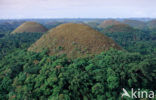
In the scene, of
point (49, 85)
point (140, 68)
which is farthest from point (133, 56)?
point (49, 85)

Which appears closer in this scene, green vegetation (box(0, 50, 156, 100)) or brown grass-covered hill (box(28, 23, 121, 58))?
green vegetation (box(0, 50, 156, 100))

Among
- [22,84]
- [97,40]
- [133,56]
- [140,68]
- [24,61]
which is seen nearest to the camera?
[140,68]

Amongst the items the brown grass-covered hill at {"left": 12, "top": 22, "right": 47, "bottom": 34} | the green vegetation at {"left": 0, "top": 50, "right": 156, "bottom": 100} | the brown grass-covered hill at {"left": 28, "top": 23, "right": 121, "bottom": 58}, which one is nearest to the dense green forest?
the green vegetation at {"left": 0, "top": 50, "right": 156, "bottom": 100}

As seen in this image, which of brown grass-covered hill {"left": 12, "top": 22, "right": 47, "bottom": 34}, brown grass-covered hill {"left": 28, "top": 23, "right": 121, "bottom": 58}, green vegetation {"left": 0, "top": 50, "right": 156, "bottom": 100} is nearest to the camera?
green vegetation {"left": 0, "top": 50, "right": 156, "bottom": 100}

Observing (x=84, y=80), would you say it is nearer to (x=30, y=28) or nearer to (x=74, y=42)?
(x=74, y=42)

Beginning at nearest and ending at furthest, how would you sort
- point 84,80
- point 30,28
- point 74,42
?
point 84,80
point 74,42
point 30,28

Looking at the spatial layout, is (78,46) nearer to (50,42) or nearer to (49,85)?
(50,42)

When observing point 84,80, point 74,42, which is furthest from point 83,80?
point 74,42

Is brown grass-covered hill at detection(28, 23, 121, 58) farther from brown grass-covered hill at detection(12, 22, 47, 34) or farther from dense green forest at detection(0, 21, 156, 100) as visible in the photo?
brown grass-covered hill at detection(12, 22, 47, 34)
